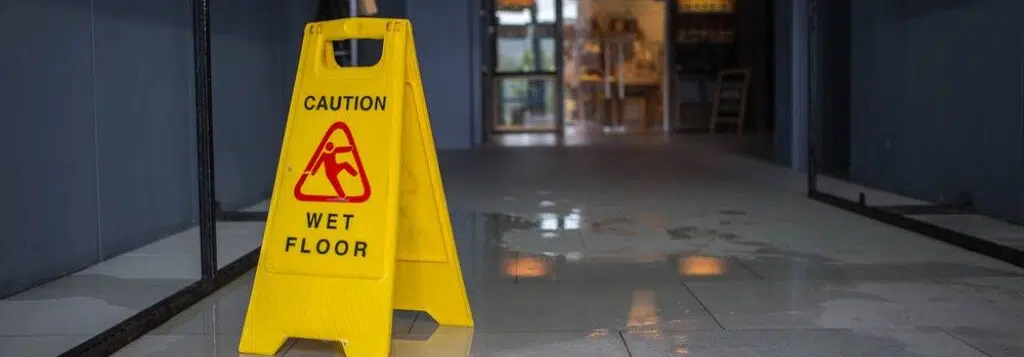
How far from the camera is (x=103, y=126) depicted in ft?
15.7

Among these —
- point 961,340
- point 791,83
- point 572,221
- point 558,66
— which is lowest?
point 961,340

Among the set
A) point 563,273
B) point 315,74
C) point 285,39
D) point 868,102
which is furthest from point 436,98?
point 315,74

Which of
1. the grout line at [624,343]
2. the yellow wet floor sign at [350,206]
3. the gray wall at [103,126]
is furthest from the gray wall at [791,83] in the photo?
the yellow wet floor sign at [350,206]

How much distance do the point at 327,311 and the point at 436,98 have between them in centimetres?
1000

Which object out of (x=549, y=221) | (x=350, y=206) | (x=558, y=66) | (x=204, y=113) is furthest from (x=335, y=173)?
Result: (x=558, y=66)

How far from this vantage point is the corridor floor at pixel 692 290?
3314 millimetres

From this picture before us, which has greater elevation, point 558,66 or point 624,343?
point 558,66

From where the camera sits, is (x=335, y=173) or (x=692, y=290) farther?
(x=692, y=290)

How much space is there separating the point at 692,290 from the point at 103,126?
2.75 m

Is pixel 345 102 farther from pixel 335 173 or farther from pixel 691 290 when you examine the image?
pixel 691 290

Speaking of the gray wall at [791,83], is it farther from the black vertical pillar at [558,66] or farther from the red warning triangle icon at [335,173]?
the red warning triangle icon at [335,173]

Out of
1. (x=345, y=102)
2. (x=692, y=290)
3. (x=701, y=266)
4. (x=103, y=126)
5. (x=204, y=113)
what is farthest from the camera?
(x=103, y=126)

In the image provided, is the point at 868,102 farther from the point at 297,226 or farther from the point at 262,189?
the point at 297,226

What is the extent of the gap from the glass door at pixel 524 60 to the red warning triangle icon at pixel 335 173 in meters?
12.8
